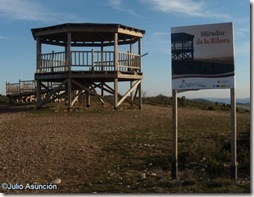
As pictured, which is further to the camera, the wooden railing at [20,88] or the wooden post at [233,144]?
the wooden railing at [20,88]

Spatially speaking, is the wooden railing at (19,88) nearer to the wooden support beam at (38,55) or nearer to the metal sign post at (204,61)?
the wooden support beam at (38,55)

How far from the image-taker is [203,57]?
674 centimetres

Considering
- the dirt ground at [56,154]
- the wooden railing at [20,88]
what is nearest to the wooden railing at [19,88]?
the wooden railing at [20,88]

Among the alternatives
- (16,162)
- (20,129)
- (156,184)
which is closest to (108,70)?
(20,129)

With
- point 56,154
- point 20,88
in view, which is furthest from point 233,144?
point 20,88

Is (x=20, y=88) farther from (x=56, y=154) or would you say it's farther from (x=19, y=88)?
(x=56, y=154)

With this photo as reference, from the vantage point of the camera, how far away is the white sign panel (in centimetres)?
663

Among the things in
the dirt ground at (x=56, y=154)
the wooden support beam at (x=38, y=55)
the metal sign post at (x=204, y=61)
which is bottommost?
the dirt ground at (x=56, y=154)

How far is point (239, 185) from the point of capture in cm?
615

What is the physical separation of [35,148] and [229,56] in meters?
4.85

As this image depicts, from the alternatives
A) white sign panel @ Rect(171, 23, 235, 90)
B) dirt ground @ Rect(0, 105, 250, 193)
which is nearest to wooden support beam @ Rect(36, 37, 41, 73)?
dirt ground @ Rect(0, 105, 250, 193)

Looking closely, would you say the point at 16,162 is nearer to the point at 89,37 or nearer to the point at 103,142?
the point at 103,142

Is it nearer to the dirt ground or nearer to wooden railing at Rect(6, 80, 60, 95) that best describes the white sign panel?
the dirt ground

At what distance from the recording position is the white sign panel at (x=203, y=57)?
6629mm
